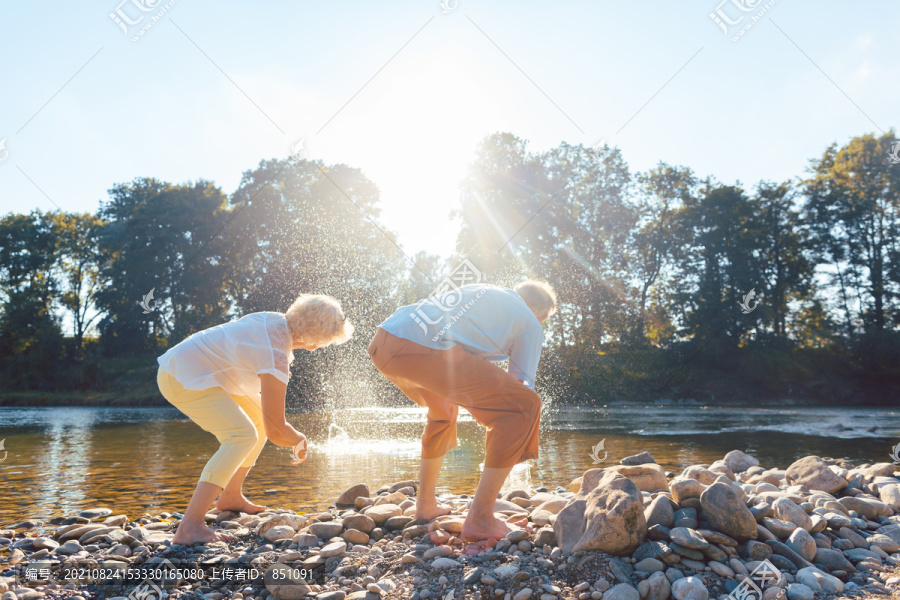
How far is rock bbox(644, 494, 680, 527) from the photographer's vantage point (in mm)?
3195

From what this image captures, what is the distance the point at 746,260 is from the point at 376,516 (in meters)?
35.6

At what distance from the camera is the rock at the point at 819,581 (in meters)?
2.78

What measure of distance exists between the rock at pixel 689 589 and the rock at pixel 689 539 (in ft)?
0.94

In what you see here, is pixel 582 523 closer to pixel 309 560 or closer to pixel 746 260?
pixel 309 560

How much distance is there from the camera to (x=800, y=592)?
2717 millimetres

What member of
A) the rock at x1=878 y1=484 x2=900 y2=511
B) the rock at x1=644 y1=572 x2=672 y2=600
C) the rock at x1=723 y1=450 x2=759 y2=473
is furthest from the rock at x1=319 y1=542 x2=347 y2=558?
the rock at x1=723 y1=450 x2=759 y2=473

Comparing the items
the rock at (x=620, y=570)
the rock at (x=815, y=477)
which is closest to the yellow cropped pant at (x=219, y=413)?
the rock at (x=620, y=570)

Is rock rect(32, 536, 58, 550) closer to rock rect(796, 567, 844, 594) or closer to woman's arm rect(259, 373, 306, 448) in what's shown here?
woman's arm rect(259, 373, 306, 448)

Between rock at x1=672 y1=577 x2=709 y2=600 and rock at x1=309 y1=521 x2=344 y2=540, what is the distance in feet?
6.55

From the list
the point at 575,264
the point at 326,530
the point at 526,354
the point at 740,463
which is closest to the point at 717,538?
the point at 526,354

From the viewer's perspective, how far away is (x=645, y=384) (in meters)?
28.6

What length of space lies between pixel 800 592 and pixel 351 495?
131 inches

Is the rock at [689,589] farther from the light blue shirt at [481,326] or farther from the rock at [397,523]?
the rock at [397,523]

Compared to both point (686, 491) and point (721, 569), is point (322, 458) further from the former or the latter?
point (721, 569)
